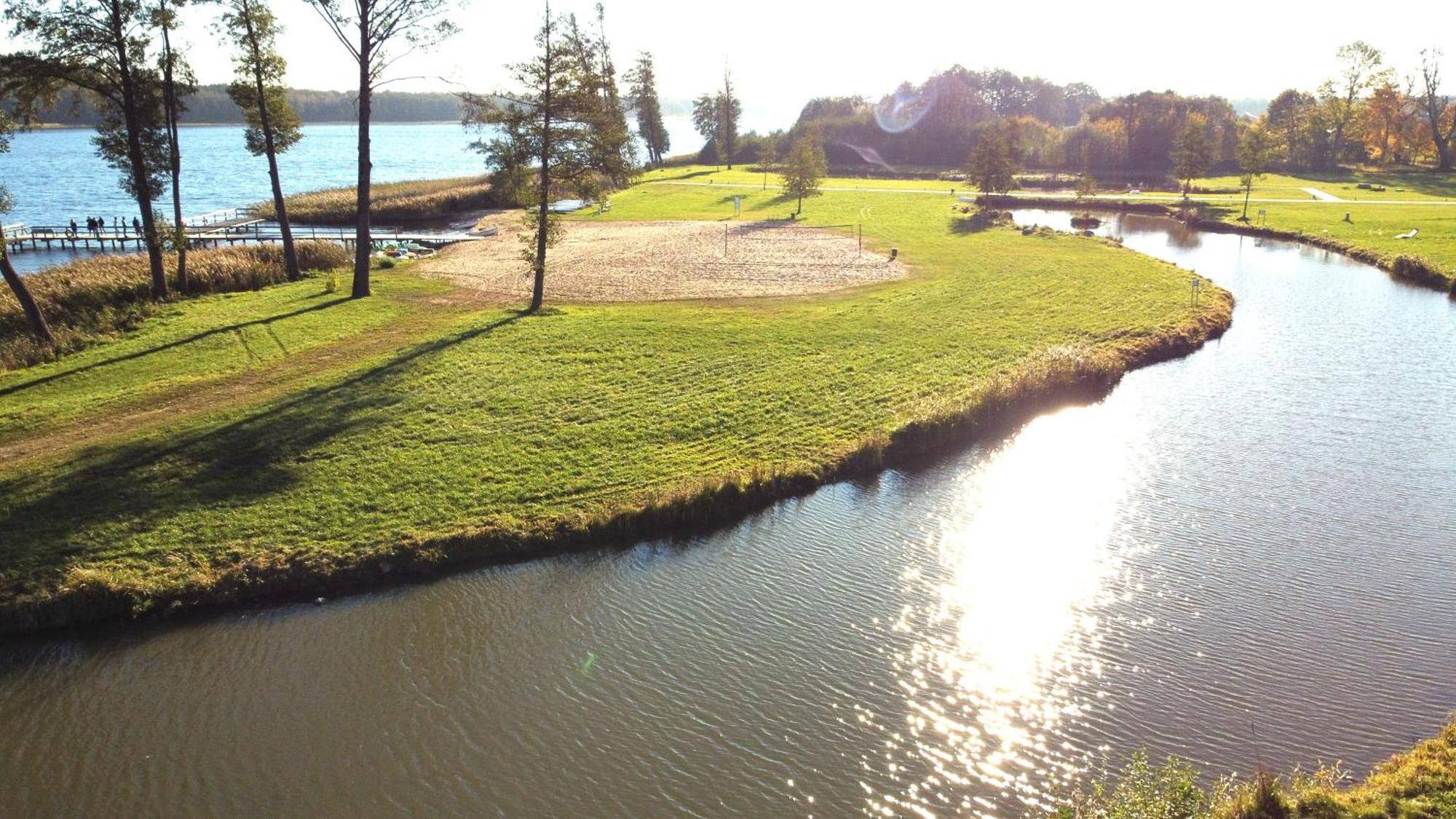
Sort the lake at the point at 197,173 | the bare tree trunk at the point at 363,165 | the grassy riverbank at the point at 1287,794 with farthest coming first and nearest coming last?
1. the lake at the point at 197,173
2. the bare tree trunk at the point at 363,165
3. the grassy riverbank at the point at 1287,794

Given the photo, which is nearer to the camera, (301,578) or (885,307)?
(301,578)

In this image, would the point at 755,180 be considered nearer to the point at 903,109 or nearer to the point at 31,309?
the point at 903,109

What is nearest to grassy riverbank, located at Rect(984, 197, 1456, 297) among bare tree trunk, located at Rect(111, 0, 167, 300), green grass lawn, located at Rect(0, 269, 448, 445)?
green grass lawn, located at Rect(0, 269, 448, 445)

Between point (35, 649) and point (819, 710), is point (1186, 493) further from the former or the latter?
point (35, 649)

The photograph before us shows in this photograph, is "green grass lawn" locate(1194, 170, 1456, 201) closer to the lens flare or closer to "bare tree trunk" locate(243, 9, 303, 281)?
the lens flare

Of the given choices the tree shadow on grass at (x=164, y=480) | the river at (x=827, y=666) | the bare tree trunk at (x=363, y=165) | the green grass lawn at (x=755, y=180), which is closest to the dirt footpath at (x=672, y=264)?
the bare tree trunk at (x=363, y=165)

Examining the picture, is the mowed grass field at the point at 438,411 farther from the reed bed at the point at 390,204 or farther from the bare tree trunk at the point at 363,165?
the reed bed at the point at 390,204

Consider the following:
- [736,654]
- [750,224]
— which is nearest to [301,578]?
[736,654]
